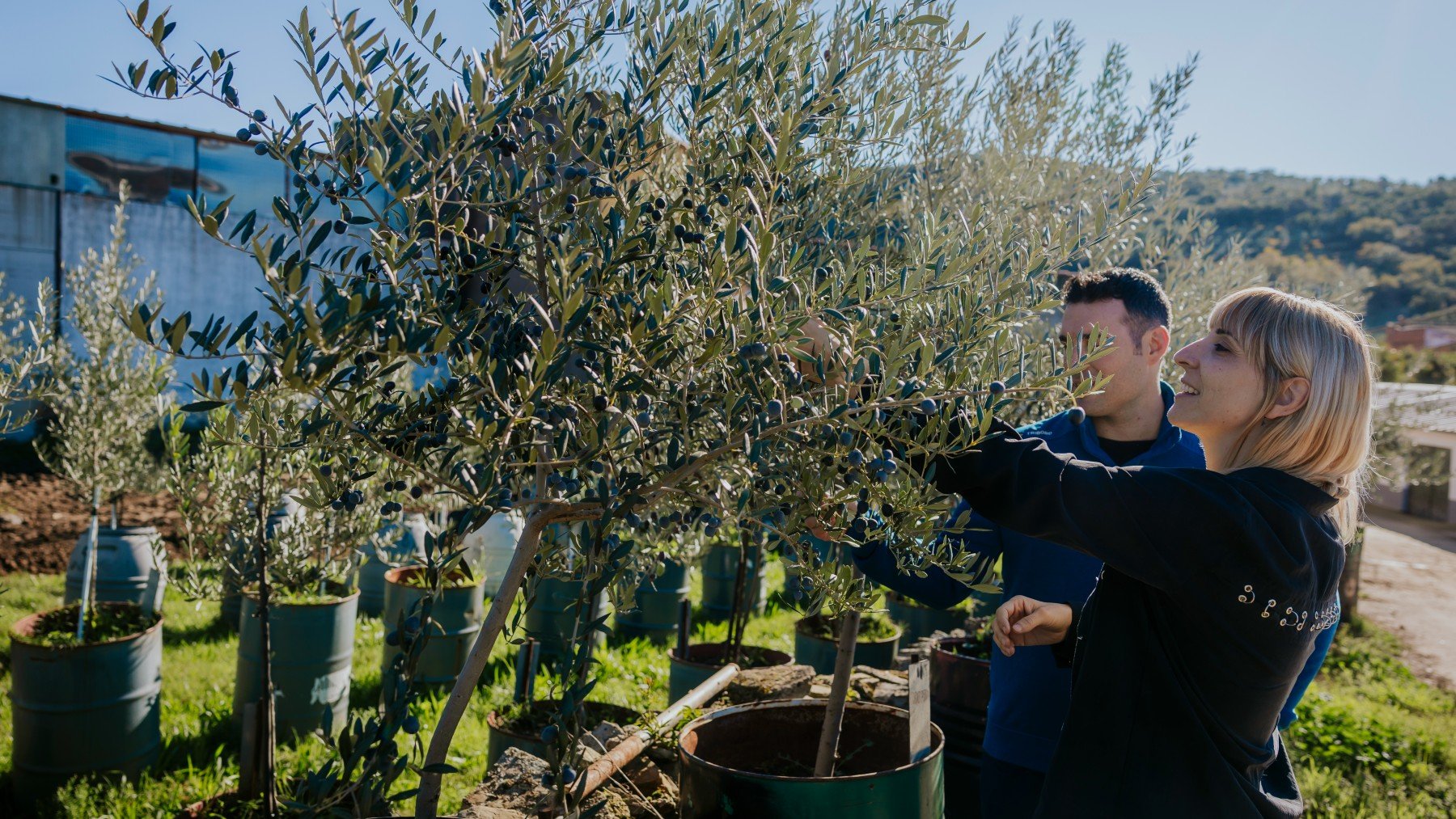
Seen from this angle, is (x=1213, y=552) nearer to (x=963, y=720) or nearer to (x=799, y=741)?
(x=799, y=741)

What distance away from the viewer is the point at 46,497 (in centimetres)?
1306

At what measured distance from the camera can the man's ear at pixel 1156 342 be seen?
10.3 ft

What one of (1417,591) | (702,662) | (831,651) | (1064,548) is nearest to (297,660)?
(702,662)

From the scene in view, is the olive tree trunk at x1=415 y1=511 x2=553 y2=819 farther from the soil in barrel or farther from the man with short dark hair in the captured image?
the man with short dark hair

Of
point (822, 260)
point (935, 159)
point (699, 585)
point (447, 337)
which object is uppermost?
point (935, 159)

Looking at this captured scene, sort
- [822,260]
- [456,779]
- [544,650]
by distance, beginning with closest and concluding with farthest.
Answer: [822,260], [456,779], [544,650]

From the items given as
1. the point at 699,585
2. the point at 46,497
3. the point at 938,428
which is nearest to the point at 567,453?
the point at 938,428

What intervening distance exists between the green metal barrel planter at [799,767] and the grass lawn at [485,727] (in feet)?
7.82

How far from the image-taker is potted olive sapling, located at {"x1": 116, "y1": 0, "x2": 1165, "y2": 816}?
1.69 m

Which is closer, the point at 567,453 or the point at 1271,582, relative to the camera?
the point at 1271,582

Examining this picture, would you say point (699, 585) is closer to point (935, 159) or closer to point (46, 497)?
point (935, 159)

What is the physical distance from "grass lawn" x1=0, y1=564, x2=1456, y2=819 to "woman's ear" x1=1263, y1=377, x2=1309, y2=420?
155 inches

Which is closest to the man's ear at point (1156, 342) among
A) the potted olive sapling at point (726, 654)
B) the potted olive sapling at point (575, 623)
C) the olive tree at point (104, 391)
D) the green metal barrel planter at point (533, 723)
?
the potted olive sapling at point (575, 623)

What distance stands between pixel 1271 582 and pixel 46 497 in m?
15.3
